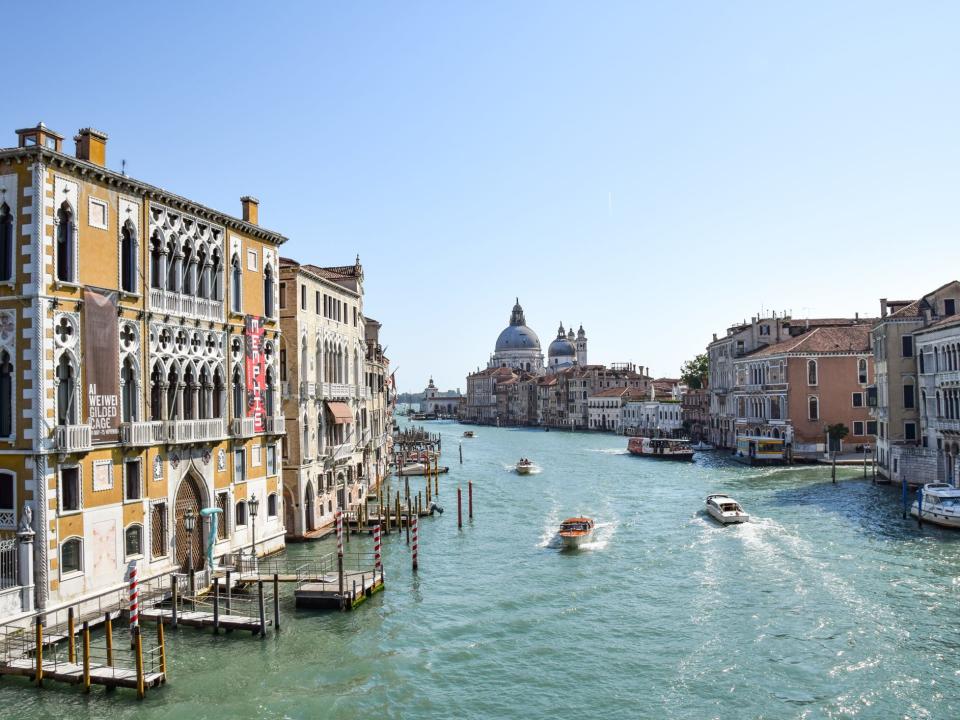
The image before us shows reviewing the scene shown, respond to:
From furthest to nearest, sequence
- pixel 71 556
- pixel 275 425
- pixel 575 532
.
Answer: pixel 575 532 → pixel 275 425 → pixel 71 556

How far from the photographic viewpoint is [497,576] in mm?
24719

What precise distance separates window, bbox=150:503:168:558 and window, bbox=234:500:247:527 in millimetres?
3472

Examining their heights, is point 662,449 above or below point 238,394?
below

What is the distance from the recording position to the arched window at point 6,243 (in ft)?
56.4

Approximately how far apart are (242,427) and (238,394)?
3.10 ft

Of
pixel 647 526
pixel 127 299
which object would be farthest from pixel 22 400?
pixel 647 526

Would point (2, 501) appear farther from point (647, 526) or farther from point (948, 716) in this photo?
point (647, 526)

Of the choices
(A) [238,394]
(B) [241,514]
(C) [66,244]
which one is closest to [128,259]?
(C) [66,244]

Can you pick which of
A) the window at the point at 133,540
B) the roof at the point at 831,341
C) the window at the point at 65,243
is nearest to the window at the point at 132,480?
the window at the point at 133,540

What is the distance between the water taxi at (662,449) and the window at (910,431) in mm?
25116

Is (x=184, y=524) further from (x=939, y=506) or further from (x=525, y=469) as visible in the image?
(x=525, y=469)

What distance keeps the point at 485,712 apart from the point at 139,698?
19.6ft

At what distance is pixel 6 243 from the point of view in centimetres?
1733

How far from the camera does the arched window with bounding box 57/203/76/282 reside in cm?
1772
